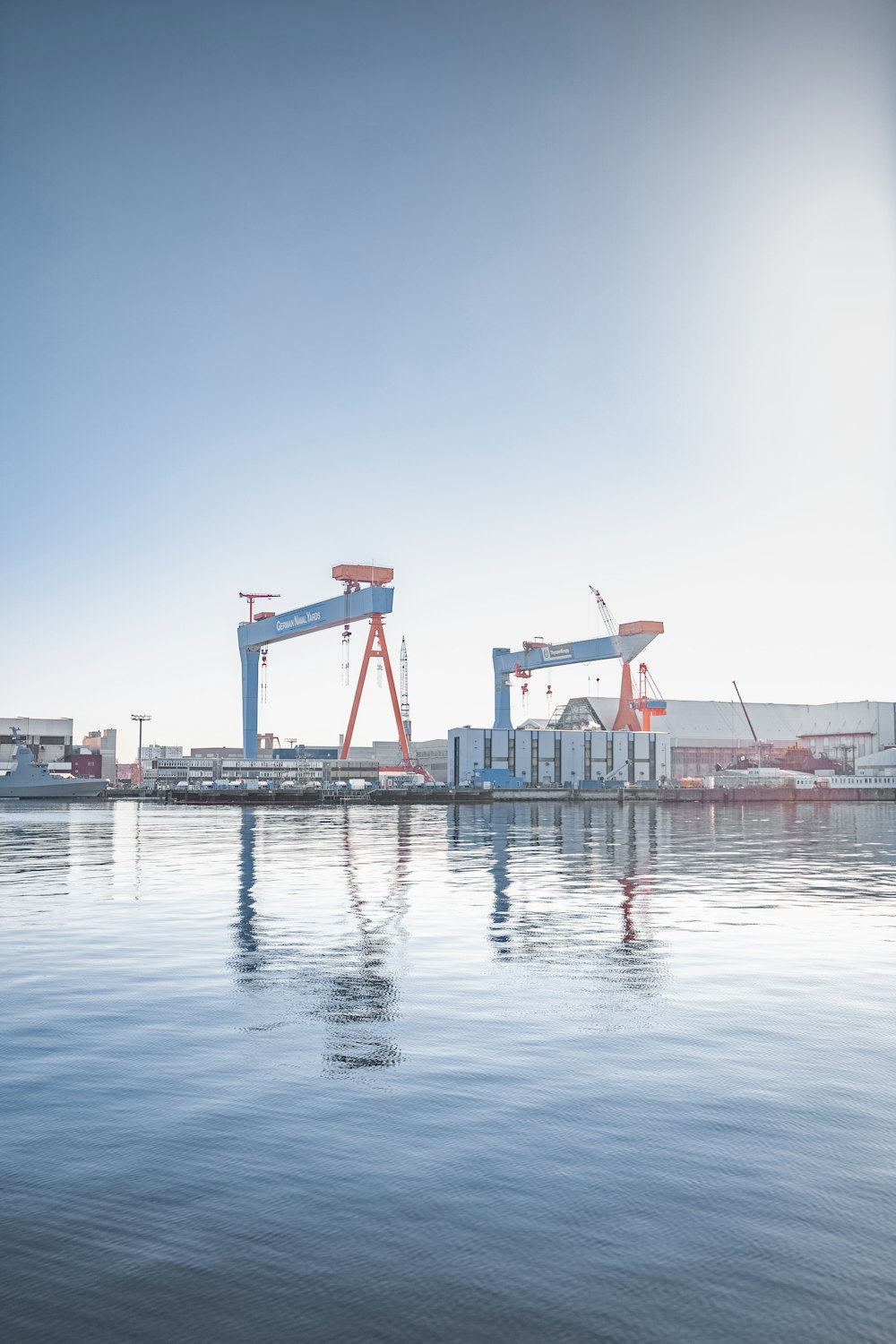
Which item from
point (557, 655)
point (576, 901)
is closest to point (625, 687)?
point (557, 655)

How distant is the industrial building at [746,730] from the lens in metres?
173

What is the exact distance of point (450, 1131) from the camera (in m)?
8.89

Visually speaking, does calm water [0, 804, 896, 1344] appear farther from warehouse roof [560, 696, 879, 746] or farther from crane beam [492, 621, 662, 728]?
warehouse roof [560, 696, 879, 746]

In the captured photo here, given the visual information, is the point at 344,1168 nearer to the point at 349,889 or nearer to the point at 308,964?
the point at 308,964

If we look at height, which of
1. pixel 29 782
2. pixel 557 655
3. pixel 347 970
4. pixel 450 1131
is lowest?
pixel 29 782

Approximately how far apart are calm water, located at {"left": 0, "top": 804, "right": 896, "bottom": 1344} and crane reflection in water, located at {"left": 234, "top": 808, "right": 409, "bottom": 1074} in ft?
0.28

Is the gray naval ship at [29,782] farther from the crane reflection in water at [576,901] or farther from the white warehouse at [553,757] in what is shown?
the crane reflection in water at [576,901]

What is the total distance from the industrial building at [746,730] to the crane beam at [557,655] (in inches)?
955

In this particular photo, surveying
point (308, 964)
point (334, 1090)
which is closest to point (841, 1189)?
point (334, 1090)

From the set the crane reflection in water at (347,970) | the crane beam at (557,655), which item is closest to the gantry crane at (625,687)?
the crane beam at (557,655)

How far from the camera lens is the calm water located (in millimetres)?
5953

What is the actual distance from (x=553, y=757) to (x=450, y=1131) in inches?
5657

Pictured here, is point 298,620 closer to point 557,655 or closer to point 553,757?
point 557,655

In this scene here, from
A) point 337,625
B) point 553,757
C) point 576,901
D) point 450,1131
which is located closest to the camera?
point 450,1131
